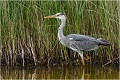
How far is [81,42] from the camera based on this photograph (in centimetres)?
717

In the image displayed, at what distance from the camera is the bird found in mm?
6934

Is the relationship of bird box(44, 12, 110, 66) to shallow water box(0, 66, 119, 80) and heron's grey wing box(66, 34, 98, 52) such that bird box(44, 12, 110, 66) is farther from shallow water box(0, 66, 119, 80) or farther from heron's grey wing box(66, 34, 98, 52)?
shallow water box(0, 66, 119, 80)

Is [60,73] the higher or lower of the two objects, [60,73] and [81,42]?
the lower

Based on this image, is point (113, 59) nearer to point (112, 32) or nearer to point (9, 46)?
point (112, 32)

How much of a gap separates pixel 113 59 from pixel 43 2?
154 centimetres

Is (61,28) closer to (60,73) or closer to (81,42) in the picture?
(81,42)

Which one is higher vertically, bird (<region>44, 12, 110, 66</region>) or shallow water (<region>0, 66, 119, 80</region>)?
bird (<region>44, 12, 110, 66</region>)

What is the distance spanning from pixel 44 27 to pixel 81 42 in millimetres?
723

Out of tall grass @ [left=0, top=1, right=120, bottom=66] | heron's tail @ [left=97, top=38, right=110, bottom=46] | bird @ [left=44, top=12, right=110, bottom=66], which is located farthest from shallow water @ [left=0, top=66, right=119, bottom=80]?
heron's tail @ [left=97, top=38, right=110, bottom=46]

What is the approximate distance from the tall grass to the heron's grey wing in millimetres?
126

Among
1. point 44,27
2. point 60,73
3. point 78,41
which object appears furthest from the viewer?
point 78,41

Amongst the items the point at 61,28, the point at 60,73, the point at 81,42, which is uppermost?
the point at 61,28

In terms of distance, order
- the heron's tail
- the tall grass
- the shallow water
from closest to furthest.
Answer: the shallow water, the heron's tail, the tall grass

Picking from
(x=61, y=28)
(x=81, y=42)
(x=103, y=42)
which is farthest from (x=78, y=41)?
(x=103, y=42)
